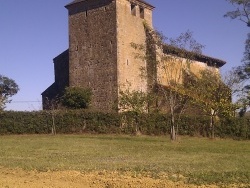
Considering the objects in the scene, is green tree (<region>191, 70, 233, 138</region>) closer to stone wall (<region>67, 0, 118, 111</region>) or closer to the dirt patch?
stone wall (<region>67, 0, 118, 111</region>)

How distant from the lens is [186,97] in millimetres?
33656

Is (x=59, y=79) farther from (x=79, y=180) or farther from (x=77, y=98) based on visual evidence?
(x=79, y=180)

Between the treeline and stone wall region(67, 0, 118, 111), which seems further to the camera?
stone wall region(67, 0, 118, 111)

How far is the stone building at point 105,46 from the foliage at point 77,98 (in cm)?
162

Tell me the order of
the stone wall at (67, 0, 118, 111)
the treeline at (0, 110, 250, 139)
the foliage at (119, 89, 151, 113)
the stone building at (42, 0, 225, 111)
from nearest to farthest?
1. the treeline at (0, 110, 250, 139)
2. the foliage at (119, 89, 151, 113)
3. the stone building at (42, 0, 225, 111)
4. the stone wall at (67, 0, 118, 111)

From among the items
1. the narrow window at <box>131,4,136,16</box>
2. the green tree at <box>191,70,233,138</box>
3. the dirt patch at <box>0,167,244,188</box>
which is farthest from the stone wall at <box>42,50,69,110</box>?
the dirt patch at <box>0,167,244,188</box>

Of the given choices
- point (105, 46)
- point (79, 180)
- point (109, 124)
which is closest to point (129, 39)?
point (105, 46)

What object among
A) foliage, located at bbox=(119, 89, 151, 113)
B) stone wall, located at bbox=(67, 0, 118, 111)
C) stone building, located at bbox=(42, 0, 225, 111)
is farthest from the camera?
stone wall, located at bbox=(67, 0, 118, 111)

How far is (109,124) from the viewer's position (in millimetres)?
36000

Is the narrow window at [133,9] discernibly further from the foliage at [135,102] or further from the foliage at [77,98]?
the foliage at [77,98]

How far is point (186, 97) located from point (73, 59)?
1455 cm

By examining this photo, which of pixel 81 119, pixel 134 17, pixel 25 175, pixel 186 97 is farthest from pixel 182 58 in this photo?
pixel 25 175

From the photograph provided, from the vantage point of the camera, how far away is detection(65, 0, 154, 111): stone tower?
130 feet

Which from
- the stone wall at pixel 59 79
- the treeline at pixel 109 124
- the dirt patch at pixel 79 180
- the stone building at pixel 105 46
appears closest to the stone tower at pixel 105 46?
the stone building at pixel 105 46
